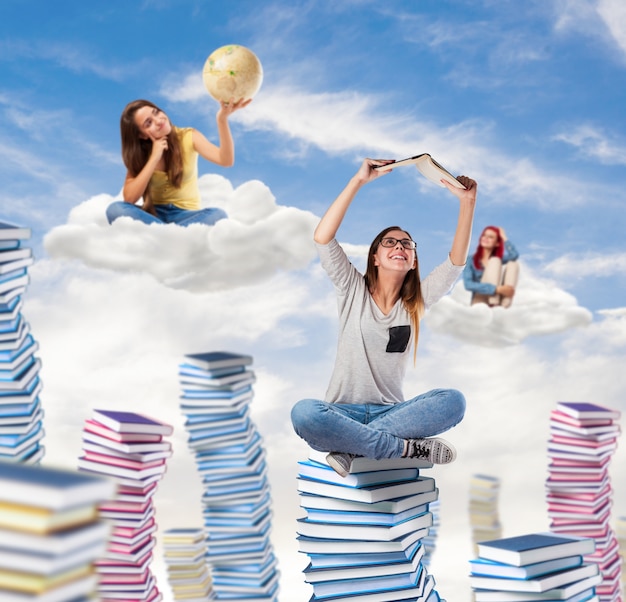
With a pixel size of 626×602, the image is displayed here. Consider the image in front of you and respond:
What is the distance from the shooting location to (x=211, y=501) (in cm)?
599

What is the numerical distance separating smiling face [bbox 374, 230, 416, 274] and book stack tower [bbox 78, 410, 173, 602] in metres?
1.84

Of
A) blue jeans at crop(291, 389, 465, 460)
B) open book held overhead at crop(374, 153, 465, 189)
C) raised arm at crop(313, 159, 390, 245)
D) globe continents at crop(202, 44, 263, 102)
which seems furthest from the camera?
globe continents at crop(202, 44, 263, 102)

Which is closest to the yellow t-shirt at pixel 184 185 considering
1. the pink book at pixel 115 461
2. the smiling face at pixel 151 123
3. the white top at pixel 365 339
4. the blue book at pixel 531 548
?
the smiling face at pixel 151 123

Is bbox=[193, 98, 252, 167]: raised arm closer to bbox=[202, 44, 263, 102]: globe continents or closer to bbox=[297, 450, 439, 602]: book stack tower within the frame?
bbox=[202, 44, 263, 102]: globe continents

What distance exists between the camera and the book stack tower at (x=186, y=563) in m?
6.03

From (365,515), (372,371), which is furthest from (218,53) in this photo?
(365,515)

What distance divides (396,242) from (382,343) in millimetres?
445

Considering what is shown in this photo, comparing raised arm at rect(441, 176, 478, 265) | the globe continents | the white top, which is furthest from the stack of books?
the globe continents

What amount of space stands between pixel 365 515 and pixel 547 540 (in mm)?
856

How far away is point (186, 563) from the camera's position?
6.05 m

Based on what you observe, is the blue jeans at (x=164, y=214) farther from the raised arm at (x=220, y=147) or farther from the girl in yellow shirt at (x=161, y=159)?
the raised arm at (x=220, y=147)

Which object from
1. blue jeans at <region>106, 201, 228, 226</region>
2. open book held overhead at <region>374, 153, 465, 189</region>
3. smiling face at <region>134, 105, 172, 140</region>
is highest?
smiling face at <region>134, 105, 172, 140</region>

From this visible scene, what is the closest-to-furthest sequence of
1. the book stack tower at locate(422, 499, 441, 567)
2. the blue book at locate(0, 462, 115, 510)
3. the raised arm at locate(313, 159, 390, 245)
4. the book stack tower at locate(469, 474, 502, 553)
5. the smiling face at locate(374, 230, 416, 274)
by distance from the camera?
the blue book at locate(0, 462, 115, 510), the raised arm at locate(313, 159, 390, 245), the smiling face at locate(374, 230, 416, 274), the book stack tower at locate(422, 499, 441, 567), the book stack tower at locate(469, 474, 502, 553)

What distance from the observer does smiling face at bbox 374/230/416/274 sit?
3824 millimetres
